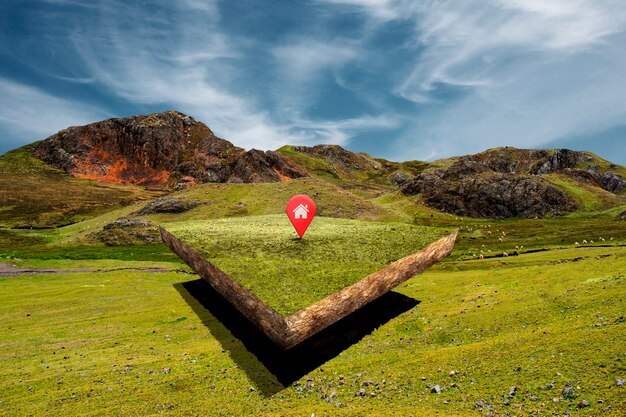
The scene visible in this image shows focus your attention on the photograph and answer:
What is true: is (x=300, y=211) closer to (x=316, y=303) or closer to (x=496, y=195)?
(x=316, y=303)

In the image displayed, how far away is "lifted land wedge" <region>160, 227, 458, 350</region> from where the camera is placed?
29.5ft

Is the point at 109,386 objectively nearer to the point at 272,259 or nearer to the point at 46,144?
the point at 272,259

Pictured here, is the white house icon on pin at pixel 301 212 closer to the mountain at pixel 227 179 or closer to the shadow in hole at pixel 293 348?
the shadow in hole at pixel 293 348

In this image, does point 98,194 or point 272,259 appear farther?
point 98,194

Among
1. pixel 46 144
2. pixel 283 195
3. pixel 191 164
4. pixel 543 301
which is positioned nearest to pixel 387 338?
pixel 543 301

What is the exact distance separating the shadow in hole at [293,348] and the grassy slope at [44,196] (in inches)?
3000

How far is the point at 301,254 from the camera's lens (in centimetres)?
1459

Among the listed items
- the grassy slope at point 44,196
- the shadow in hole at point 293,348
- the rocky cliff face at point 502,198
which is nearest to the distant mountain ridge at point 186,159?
the grassy slope at point 44,196

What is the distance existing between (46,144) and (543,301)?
215 meters

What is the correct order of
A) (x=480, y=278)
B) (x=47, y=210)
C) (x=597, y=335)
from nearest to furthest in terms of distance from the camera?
(x=597, y=335)
(x=480, y=278)
(x=47, y=210)

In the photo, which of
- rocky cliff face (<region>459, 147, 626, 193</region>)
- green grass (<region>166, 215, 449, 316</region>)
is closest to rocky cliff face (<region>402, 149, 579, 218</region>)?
rocky cliff face (<region>459, 147, 626, 193</region>)

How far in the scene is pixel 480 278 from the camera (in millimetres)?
15844

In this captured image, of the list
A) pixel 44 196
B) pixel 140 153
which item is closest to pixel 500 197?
pixel 44 196

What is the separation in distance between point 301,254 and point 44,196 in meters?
117
